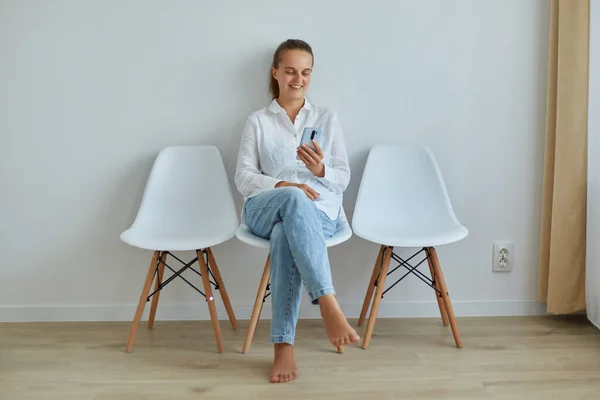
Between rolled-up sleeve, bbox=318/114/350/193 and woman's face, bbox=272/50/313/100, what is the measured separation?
179 mm

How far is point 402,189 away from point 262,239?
26.6 inches

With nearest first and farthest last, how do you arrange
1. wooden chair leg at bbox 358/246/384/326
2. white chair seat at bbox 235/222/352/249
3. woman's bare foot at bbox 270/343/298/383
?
woman's bare foot at bbox 270/343/298/383, white chair seat at bbox 235/222/352/249, wooden chair leg at bbox 358/246/384/326

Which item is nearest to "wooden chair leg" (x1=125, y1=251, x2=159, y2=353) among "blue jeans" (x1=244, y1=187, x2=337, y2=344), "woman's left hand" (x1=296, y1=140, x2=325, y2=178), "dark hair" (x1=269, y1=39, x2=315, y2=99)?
"blue jeans" (x1=244, y1=187, x2=337, y2=344)

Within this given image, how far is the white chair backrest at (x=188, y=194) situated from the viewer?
8.00 feet

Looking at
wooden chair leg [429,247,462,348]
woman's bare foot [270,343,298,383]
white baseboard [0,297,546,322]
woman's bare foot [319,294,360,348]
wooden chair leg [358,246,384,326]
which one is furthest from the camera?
white baseboard [0,297,546,322]

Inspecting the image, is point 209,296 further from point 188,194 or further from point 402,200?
point 402,200

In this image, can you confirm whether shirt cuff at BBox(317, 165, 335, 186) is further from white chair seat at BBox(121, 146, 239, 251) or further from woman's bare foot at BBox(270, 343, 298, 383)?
woman's bare foot at BBox(270, 343, 298, 383)

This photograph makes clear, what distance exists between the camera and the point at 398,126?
8.46 ft

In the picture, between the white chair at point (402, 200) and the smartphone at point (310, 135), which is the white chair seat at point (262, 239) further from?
the smartphone at point (310, 135)

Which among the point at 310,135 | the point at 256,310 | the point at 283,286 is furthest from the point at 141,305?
the point at 310,135

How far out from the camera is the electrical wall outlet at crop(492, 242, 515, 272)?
104 inches

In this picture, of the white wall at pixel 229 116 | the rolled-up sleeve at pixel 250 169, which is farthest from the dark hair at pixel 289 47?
the rolled-up sleeve at pixel 250 169

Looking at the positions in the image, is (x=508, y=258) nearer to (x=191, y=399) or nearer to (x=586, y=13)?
(x=586, y=13)

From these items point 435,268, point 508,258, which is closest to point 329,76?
point 435,268
